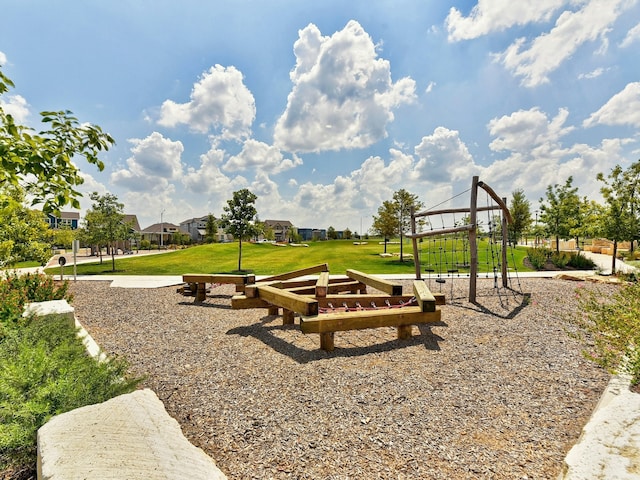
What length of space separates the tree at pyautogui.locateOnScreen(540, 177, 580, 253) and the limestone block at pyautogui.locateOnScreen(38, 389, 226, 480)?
27828 mm

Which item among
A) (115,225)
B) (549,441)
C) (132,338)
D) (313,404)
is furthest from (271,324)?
(115,225)

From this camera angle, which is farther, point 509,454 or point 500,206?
point 500,206

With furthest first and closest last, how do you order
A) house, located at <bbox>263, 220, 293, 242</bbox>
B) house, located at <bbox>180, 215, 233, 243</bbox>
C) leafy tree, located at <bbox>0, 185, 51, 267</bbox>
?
house, located at <bbox>263, 220, 293, 242</bbox> < house, located at <bbox>180, 215, 233, 243</bbox> < leafy tree, located at <bbox>0, 185, 51, 267</bbox>

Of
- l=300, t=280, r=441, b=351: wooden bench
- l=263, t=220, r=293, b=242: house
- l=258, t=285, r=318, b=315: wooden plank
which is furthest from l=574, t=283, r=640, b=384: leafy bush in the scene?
l=263, t=220, r=293, b=242: house

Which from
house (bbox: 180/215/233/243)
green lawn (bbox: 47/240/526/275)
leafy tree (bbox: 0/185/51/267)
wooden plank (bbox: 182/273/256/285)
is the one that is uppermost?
house (bbox: 180/215/233/243)

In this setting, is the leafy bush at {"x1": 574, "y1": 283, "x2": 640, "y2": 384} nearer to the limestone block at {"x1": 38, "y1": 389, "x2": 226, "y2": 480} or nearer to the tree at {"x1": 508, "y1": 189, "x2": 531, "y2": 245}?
the limestone block at {"x1": 38, "y1": 389, "x2": 226, "y2": 480}

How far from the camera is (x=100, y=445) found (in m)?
2.19

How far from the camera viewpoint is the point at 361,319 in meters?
5.08

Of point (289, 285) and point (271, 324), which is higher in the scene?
point (289, 285)

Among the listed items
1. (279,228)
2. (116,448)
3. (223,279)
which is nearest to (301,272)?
(223,279)

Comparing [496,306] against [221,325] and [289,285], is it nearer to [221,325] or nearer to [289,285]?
[289,285]

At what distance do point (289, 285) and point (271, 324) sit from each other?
84.7 inches

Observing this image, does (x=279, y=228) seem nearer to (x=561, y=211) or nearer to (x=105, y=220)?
(x=105, y=220)

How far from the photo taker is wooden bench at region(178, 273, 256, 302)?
8453 millimetres
